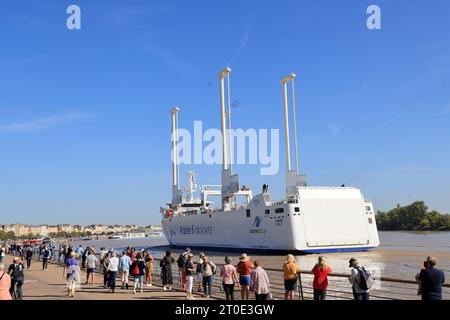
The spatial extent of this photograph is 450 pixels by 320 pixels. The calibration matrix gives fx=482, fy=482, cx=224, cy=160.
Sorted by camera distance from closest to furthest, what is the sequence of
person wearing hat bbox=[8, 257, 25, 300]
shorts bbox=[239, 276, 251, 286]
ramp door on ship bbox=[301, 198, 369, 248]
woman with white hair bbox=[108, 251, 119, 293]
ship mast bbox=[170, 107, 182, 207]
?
shorts bbox=[239, 276, 251, 286] < person wearing hat bbox=[8, 257, 25, 300] < woman with white hair bbox=[108, 251, 119, 293] < ramp door on ship bbox=[301, 198, 369, 248] < ship mast bbox=[170, 107, 182, 207]

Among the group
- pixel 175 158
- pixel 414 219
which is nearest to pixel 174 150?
pixel 175 158

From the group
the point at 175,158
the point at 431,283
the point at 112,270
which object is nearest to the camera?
the point at 431,283

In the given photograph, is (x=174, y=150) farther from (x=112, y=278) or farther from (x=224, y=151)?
(x=112, y=278)

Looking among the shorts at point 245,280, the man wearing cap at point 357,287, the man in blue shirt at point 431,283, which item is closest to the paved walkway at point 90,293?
the shorts at point 245,280

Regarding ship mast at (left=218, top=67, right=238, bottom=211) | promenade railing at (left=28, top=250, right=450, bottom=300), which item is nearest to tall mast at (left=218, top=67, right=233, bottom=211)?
ship mast at (left=218, top=67, right=238, bottom=211)

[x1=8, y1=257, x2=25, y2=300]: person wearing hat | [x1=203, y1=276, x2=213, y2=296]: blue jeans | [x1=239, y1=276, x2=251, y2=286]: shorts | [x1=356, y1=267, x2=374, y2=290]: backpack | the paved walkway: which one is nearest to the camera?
[x1=356, y1=267, x2=374, y2=290]: backpack

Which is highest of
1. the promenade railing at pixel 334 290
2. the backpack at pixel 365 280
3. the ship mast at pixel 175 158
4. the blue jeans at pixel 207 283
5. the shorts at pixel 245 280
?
A: the ship mast at pixel 175 158

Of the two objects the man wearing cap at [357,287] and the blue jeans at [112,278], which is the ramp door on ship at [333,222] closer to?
the blue jeans at [112,278]

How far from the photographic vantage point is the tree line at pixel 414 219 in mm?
116125

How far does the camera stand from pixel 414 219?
120 meters

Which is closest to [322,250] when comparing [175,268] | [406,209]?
[175,268]

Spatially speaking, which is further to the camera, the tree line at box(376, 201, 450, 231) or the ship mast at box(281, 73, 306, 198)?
the tree line at box(376, 201, 450, 231)

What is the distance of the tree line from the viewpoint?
11612 centimetres

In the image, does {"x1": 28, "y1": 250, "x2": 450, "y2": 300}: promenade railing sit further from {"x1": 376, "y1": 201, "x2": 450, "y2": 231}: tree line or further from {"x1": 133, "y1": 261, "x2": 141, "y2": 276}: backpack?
{"x1": 376, "y1": 201, "x2": 450, "y2": 231}: tree line
